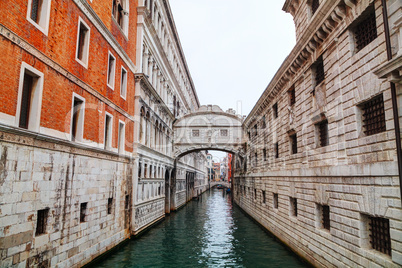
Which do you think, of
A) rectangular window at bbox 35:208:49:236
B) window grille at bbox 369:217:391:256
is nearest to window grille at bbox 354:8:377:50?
window grille at bbox 369:217:391:256

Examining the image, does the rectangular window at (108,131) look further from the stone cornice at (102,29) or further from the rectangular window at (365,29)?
the rectangular window at (365,29)

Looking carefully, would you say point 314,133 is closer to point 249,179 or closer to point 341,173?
point 341,173

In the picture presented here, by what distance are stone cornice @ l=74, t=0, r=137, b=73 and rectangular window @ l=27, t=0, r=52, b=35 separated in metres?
1.78

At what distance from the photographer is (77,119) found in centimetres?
1012

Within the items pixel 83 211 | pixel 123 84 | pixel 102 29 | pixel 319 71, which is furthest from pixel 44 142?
pixel 319 71

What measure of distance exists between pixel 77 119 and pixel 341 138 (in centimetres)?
882

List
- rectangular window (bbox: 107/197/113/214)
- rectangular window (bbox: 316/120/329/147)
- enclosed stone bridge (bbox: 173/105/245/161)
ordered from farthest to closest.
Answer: enclosed stone bridge (bbox: 173/105/245/161)
rectangular window (bbox: 107/197/113/214)
rectangular window (bbox: 316/120/329/147)

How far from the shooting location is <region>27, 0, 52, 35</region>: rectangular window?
7725 millimetres

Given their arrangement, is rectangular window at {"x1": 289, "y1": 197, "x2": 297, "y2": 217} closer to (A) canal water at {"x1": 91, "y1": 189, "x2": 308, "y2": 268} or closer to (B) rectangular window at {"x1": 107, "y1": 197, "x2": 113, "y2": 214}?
(A) canal water at {"x1": 91, "y1": 189, "x2": 308, "y2": 268}

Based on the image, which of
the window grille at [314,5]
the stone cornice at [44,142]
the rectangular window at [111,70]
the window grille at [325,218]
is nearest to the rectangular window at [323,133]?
the window grille at [325,218]

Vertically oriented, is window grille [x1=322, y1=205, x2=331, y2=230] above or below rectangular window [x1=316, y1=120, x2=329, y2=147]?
below

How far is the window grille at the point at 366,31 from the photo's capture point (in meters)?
7.46

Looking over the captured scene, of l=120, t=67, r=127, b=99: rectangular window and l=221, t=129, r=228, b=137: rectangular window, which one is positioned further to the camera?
l=221, t=129, r=228, b=137: rectangular window

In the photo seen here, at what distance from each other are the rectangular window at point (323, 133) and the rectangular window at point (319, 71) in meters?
1.61
